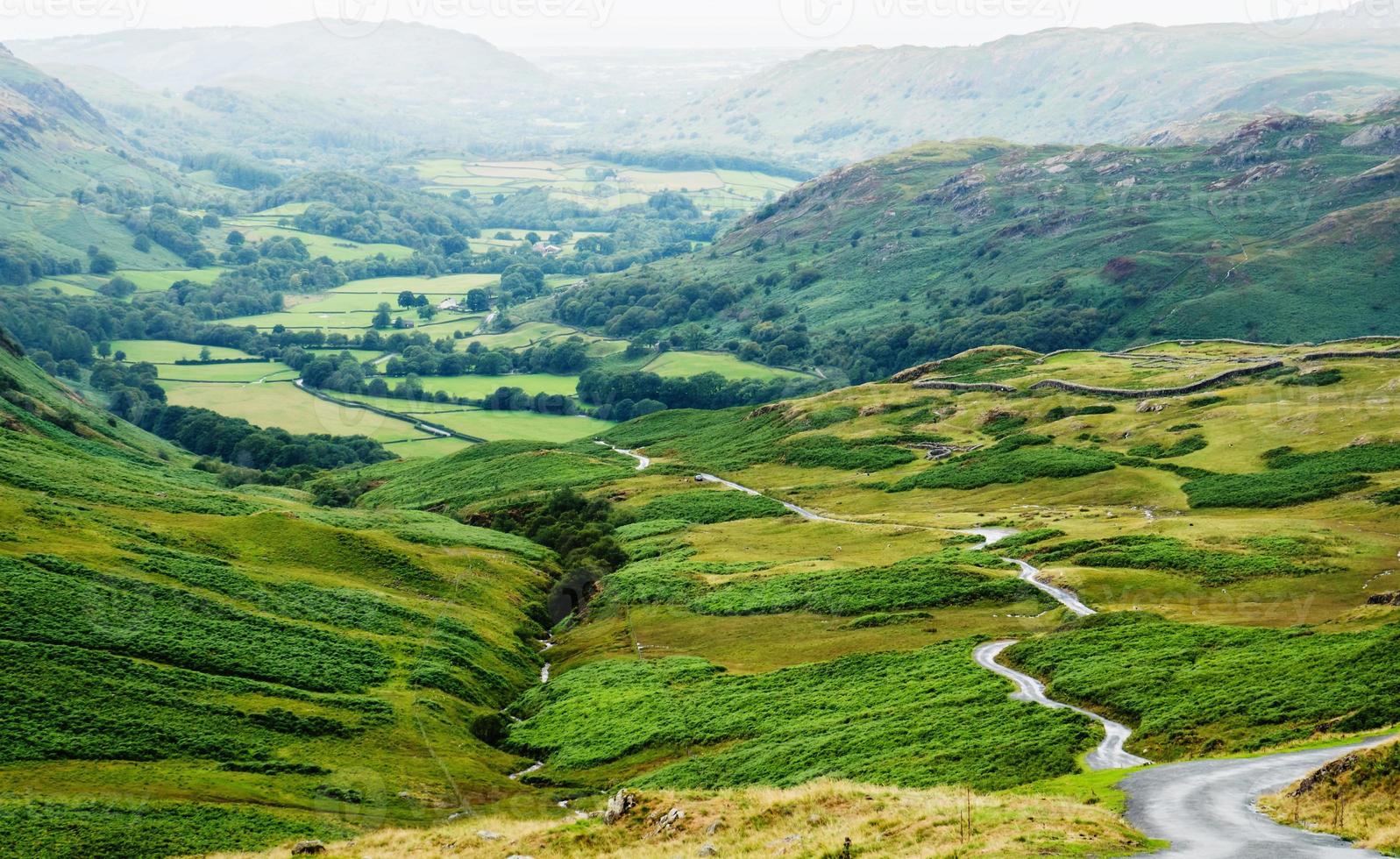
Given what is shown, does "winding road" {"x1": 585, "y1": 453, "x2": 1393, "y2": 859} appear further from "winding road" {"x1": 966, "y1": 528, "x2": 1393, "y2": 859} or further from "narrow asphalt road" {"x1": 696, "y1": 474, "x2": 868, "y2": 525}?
"narrow asphalt road" {"x1": 696, "y1": 474, "x2": 868, "y2": 525}

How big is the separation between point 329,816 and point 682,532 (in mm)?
86187

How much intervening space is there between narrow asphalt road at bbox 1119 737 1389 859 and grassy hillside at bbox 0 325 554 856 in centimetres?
3823

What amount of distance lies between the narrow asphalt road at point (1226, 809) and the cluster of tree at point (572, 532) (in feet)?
273

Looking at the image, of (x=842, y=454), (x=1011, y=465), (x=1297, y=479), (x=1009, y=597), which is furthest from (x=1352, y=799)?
(x=842, y=454)

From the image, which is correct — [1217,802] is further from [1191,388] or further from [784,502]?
[1191,388]

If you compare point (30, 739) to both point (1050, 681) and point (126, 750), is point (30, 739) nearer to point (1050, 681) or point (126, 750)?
point (126, 750)

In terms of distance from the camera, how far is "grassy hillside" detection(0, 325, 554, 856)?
61.2m

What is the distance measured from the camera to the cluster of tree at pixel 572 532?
434ft

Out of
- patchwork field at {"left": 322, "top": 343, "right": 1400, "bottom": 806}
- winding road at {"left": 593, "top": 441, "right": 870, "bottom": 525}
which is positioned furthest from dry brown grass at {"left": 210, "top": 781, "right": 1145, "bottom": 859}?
winding road at {"left": 593, "top": 441, "right": 870, "bottom": 525}

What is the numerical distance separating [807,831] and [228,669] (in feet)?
165

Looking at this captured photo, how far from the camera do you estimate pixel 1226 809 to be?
44.0 meters

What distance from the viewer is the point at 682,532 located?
147 meters

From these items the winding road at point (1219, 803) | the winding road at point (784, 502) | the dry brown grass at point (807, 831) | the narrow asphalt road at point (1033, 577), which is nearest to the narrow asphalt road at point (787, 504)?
the winding road at point (784, 502)

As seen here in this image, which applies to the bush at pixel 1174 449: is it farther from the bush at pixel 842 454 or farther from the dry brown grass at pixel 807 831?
the dry brown grass at pixel 807 831
